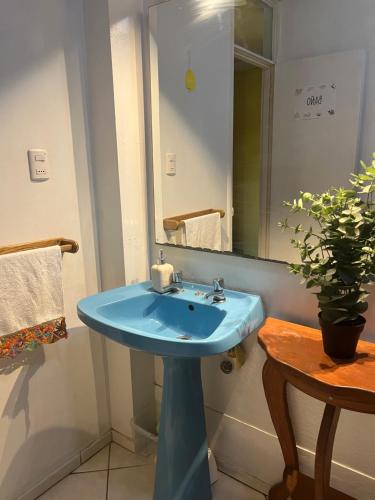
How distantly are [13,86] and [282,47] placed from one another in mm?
897

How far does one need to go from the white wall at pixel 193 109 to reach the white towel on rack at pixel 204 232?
4 centimetres

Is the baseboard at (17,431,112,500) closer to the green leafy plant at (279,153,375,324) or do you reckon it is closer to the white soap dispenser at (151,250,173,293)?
the white soap dispenser at (151,250,173,293)

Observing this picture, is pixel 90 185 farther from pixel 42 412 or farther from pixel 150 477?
pixel 150 477

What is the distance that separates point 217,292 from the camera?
1.33 metres

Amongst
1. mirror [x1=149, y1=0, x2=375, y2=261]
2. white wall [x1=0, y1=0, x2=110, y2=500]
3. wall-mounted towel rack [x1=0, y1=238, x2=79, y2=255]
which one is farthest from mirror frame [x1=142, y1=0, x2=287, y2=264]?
wall-mounted towel rack [x1=0, y1=238, x2=79, y2=255]

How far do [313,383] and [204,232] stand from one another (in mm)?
738

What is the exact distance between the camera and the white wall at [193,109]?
4.63 feet

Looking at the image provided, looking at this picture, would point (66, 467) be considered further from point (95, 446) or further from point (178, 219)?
point (178, 219)

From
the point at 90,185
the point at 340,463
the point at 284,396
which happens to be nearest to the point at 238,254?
the point at 284,396

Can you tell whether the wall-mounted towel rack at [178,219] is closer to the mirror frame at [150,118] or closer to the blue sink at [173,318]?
the mirror frame at [150,118]

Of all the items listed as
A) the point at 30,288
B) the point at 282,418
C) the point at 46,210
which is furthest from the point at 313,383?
the point at 46,210

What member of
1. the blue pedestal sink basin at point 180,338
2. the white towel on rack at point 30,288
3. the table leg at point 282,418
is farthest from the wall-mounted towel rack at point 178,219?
the table leg at point 282,418

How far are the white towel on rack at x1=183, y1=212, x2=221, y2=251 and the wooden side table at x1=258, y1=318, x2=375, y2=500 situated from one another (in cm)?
38

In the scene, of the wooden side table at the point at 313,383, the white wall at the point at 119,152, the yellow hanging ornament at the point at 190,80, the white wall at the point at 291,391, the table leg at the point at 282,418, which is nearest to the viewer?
the wooden side table at the point at 313,383
